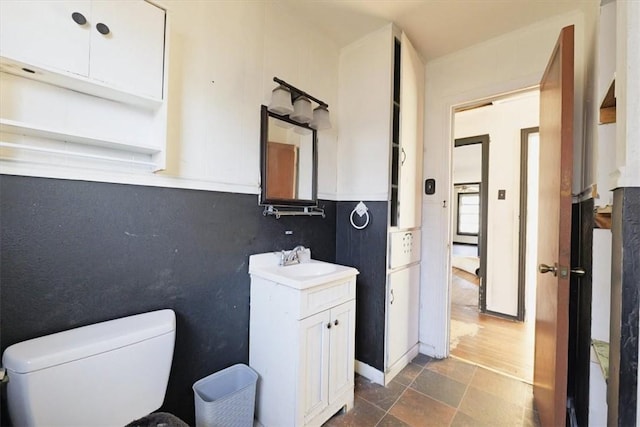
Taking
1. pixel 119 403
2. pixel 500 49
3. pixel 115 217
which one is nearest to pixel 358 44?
pixel 500 49

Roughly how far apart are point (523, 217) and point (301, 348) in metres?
3.00

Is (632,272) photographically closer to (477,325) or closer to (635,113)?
(635,113)

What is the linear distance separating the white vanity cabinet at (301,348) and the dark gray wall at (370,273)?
0.35 metres

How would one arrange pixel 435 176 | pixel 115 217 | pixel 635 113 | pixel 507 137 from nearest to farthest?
1. pixel 635 113
2. pixel 115 217
3. pixel 435 176
4. pixel 507 137

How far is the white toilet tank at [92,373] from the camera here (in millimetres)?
790

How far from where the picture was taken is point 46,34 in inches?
34.0

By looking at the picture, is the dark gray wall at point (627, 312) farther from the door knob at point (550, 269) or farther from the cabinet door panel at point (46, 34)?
the cabinet door panel at point (46, 34)

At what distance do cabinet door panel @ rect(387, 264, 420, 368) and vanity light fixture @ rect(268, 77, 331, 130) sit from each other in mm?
1241

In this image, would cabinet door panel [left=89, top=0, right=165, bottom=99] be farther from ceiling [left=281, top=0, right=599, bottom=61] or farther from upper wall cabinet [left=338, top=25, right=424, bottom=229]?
upper wall cabinet [left=338, top=25, right=424, bottom=229]

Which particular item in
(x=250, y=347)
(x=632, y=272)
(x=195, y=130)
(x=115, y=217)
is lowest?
(x=250, y=347)

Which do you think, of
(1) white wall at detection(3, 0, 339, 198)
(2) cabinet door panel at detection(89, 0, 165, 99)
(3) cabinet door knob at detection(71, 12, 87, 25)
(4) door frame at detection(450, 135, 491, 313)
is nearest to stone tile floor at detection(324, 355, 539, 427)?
(4) door frame at detection(450, 135, 491, 313)

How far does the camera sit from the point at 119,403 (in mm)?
945

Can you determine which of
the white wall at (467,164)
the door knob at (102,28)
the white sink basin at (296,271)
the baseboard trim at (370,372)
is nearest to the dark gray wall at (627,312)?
the white sink basin at (296,271)

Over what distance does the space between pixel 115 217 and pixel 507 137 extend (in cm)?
378
